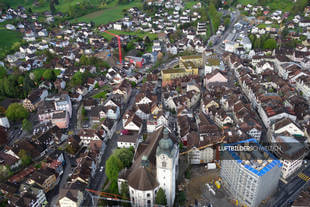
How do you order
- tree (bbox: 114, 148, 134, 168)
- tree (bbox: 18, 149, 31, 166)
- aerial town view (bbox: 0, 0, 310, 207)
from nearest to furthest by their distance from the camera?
aerial town view (bbox: 0, 0, 310, 207), tree (bbox: 114, 148, 134, 168), tree (bbox: 18, 149, 31, 166)

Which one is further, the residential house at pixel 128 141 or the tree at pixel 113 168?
the residential house at pixel 128 141

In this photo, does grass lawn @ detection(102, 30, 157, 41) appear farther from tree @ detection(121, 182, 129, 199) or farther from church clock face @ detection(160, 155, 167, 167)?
church clock face @ detection(160, 155, 167, 167)

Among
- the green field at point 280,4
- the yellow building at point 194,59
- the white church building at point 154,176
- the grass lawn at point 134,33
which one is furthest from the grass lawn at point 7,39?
the green field at point 280,4

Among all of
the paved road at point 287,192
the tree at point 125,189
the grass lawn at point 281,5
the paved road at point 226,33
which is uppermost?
the grass lawn at point 281,5

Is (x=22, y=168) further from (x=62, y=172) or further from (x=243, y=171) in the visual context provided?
(x=243, y=171)

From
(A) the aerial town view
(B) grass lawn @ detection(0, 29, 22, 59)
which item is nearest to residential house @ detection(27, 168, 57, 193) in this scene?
(A) the aerial town view

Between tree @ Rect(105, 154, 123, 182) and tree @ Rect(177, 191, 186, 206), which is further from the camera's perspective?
tree @ Rect(105, 154, 123, 182)

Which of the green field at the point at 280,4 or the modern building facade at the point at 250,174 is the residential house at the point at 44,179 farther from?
the green field at the point at 280,4
